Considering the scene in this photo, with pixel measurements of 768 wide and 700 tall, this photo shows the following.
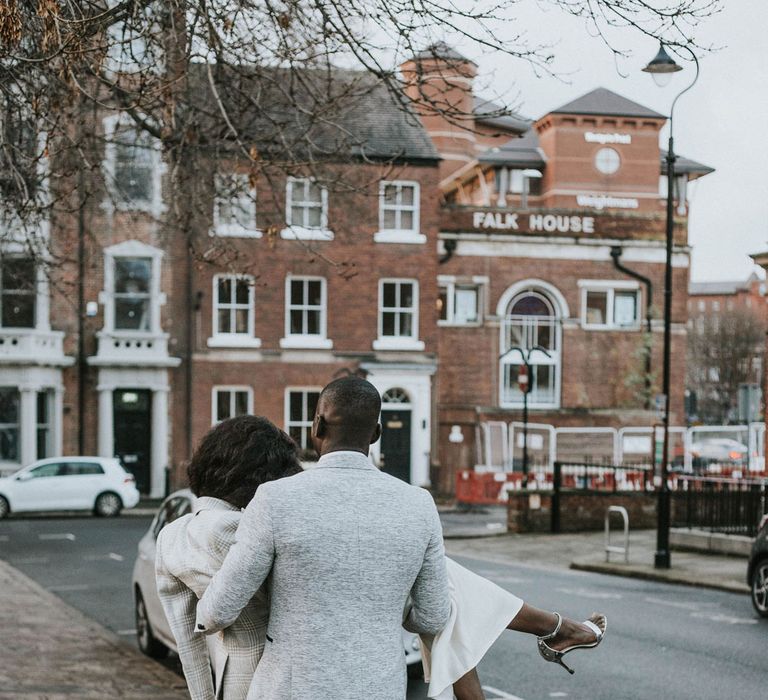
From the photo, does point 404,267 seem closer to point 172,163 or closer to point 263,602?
point 172,163

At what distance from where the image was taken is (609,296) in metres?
42.1

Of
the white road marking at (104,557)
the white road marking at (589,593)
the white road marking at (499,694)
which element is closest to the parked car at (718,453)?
the white road marking at (589,593)

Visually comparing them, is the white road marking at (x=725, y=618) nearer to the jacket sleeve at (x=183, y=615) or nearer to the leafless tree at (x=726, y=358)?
the jacket sleeve at (x=183, y=615)

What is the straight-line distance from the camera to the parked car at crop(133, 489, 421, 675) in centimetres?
1006

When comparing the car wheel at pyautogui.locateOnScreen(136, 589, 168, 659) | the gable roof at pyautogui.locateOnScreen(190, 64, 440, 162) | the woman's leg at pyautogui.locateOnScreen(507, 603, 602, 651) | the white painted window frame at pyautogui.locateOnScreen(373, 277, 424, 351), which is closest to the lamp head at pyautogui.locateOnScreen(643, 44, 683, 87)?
the gable roof at pyautogui.locateOnScreen(190, 64, 440, 162)

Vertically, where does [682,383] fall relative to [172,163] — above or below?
below

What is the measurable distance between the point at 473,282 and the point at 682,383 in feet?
29.9

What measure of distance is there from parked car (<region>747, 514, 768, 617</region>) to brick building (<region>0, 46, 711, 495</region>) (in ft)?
58.6

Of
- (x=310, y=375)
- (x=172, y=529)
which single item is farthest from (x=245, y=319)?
(x=172, y=529)

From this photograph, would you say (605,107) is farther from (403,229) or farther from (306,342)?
(306,342)

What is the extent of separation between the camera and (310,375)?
122 ft

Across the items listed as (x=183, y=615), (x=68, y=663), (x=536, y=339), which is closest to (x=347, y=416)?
(x=183, y=615)

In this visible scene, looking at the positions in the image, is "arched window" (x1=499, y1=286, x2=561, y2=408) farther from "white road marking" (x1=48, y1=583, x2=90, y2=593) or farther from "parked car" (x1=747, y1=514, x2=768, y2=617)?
"parked car" (x1=747, y1=514, x2=768, y2=617)

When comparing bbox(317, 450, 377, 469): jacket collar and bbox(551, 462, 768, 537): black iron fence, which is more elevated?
bbox(317, 450, 377, 469): jacket collar
